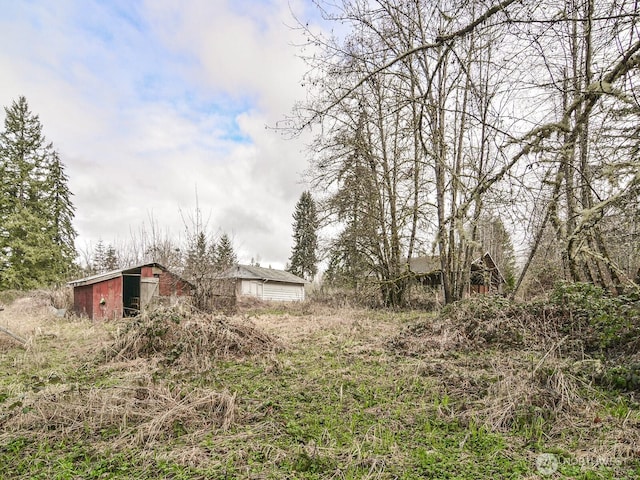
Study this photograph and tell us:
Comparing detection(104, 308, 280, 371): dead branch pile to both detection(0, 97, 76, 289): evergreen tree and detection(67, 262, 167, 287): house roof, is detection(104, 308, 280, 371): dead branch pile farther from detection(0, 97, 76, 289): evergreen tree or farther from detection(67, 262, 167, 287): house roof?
detection(0, 97, 76, 289): evergreen tree

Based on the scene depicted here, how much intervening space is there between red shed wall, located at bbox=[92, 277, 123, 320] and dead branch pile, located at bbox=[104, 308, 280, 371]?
8.11m

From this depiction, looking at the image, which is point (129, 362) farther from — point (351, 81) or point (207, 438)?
point (351, 81)

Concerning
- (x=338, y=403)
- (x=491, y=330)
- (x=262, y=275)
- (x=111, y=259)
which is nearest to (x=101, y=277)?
(x=338, y=403)

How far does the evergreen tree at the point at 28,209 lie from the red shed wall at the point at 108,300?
34.0ft

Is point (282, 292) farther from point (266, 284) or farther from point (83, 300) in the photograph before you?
point (83, 300)

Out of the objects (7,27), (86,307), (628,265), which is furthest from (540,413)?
(86,307)

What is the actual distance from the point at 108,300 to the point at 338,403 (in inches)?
479

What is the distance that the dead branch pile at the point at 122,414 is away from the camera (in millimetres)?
2693

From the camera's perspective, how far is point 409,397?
11.3 feet

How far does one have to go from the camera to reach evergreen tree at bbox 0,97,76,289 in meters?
18.8

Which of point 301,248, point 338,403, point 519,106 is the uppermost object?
point 301,248

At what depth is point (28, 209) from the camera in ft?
63.3

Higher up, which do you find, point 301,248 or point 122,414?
point 301,248

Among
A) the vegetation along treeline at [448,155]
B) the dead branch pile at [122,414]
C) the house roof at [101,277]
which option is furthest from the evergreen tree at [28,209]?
the dead branch pile at [122,414]
